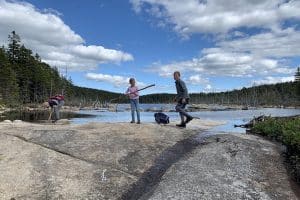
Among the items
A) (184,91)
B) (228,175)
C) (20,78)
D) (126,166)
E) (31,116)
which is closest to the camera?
(228,175)

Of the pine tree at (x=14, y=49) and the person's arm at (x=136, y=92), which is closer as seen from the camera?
the person's arm at (x=136, y=92)

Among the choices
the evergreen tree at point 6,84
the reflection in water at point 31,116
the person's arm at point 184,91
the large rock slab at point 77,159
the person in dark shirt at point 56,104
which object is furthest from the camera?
the evergreen tree at point 6,84

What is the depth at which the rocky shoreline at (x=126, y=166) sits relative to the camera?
12266 millimetres

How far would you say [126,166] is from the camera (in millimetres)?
14703

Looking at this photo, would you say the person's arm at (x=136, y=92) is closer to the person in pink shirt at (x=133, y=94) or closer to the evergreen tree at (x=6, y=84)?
the person in pink shirt at (x=133, y=94)

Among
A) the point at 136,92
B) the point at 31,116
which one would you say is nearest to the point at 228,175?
the point at 136,92

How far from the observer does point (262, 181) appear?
1291cm

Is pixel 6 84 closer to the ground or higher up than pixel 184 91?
higher up

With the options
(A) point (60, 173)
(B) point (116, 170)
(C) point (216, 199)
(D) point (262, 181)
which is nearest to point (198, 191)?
(C) point (216, 199)

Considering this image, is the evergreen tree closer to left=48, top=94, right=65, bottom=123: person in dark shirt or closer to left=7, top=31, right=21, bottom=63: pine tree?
left=7, top=31, right=21, bottom=63: pine tree

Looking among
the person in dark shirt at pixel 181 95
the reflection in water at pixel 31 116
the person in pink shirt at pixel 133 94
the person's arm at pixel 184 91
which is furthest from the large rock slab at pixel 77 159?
the reflection in water at pixel 31 116

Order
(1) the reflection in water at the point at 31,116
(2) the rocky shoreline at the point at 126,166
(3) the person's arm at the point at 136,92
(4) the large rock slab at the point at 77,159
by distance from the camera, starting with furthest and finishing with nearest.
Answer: (1) the reflection in water at the point at 31,116, (3) the person's arm at the point at 136,92, (4) the large rock slab at the point at 77,159, (2) the rocky shoreline at the point at 126,166

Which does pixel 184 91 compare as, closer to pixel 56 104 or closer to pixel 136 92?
pixel 136 92

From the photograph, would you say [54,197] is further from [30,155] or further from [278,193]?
[278,193]
